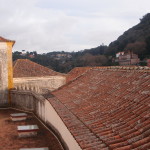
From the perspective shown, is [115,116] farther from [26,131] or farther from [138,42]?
[138,42]

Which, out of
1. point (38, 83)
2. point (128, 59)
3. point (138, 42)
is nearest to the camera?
point (38, 83)

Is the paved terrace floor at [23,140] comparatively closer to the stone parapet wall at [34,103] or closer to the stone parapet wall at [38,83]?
the stone parapet wall at [34,103]

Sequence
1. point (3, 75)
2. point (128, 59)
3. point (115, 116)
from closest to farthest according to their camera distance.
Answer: point (115, 116), point (3, 75), point (128, 59)

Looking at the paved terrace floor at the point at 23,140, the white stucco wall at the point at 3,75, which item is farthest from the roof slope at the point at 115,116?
the white stucco wall at the point at 3,75

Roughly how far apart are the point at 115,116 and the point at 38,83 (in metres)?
13.9

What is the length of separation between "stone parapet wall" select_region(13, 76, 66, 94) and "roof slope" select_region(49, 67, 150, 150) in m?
10.6

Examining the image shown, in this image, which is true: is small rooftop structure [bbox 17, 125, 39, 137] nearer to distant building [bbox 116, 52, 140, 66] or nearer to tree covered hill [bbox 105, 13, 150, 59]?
distant building [bbox 116, 52, 140, 66]

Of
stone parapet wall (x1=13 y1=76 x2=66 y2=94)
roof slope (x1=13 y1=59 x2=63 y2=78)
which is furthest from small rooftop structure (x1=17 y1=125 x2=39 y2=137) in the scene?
roof slope (x1=13 y1=59 x2=63 y2=78)

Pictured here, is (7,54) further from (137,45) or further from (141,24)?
(141,24)

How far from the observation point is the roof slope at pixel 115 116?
3.94 m

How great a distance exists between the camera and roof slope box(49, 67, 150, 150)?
155 inches

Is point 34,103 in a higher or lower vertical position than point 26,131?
higher

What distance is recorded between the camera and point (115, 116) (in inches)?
209

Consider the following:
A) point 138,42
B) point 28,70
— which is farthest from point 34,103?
point 138,42
